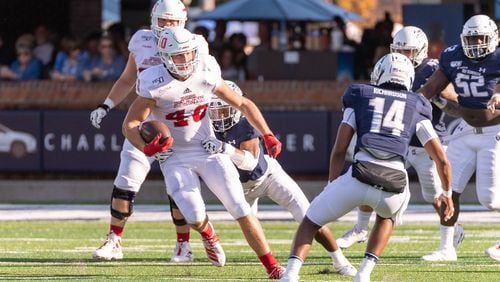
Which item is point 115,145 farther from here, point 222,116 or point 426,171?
point 222,116

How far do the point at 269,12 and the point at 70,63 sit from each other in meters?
4.52

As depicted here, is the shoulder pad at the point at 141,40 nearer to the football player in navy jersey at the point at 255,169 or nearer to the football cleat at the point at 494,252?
the football player in navy jersey at the point at 255,169

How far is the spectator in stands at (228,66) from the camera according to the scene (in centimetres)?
1905

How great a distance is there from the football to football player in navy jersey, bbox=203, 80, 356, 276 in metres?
0.67

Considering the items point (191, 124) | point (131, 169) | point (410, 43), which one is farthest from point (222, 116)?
point (410, 43)

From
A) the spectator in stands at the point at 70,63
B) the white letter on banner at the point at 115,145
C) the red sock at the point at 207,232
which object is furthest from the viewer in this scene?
the spectator in stands at the point at 70,63

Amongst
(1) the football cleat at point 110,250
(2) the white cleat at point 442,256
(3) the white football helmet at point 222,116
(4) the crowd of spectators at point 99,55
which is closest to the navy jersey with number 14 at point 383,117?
(3) the white football helmet at point 222,116

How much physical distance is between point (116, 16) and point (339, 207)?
20.9 metres

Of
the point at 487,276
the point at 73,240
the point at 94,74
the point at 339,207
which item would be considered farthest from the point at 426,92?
the point at 94,74

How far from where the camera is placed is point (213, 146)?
32.8 feet

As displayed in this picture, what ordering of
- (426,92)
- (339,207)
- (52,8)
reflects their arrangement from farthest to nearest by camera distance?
(52,8)
(426,92)
(339,207)

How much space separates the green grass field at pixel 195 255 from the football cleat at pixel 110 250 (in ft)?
0.28

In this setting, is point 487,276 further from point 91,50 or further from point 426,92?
point 91,50

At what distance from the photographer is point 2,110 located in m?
18.8
